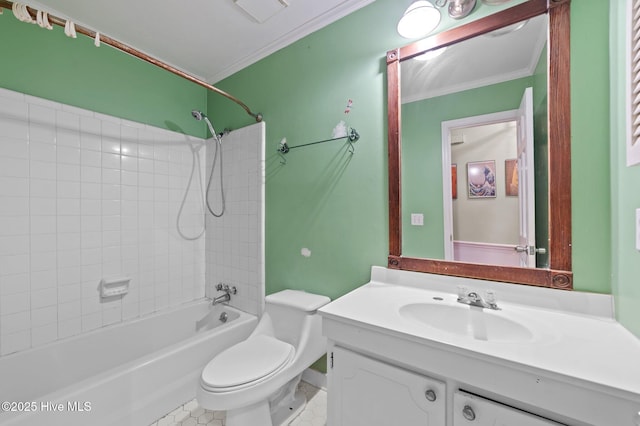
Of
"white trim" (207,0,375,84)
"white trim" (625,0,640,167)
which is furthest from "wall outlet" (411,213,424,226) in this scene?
"white trim" (207,0,375,84)

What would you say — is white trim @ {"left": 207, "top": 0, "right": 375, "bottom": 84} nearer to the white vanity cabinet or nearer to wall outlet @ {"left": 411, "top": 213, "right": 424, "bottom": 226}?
wall outlet @ {"left": 411, "top": 213, "right": 424, "bottom": 226}

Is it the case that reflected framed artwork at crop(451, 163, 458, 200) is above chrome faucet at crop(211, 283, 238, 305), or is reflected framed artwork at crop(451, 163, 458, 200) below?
above

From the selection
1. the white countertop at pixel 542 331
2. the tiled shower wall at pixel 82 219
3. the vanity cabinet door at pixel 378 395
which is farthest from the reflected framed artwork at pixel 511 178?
the tiled shower wall at pixel 82 219

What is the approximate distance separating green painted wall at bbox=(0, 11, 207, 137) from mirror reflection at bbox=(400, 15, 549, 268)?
1856 millimetres

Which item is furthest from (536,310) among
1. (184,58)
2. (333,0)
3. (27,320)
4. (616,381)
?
(184,58)

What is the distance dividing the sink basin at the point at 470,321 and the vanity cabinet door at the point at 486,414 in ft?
0.89

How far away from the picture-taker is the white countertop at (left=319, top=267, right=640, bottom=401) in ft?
1.96

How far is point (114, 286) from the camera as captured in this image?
175cm

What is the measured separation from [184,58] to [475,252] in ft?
7.96

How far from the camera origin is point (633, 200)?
29.9 inches

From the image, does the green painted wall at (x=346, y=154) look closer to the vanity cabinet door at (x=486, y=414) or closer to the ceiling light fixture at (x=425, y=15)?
the ceiling light fixture at (x=425, y=15)

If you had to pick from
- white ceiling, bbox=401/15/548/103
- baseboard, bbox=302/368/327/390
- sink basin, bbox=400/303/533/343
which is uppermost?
white ceiling, bbox=401/15/548/103

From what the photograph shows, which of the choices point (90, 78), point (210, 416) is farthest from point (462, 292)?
point (90, 78)

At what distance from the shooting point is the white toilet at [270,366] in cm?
108
